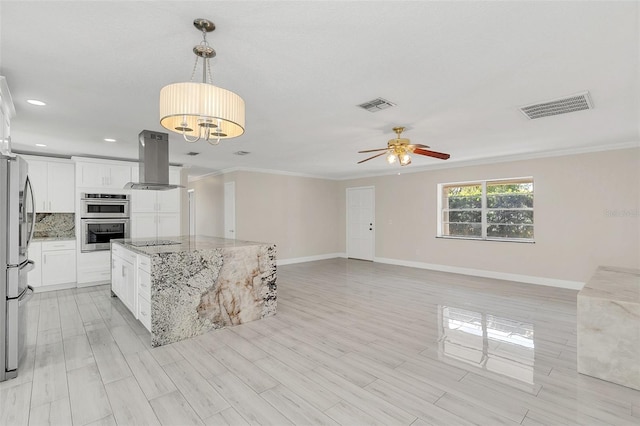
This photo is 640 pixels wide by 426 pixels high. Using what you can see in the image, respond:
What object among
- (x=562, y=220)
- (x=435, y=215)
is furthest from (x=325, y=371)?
(x=435, y=215)

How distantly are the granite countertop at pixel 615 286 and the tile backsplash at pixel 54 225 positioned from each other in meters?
7.65

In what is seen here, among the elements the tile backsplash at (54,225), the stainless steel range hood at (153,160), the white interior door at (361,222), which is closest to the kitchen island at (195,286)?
the stainless steel range hood at (153,160)

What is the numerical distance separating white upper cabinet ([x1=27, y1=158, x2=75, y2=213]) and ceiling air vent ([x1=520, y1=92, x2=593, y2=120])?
7226mm

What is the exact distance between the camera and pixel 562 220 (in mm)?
5328

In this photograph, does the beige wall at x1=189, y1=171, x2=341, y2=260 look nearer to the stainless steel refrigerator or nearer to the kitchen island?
the kitchen island

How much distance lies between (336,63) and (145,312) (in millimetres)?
3070

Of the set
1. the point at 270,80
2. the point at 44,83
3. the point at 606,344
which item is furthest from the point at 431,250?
the point at 44,83

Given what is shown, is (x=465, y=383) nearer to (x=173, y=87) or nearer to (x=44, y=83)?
(x=173, y=87)

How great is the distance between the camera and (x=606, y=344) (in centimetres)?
238

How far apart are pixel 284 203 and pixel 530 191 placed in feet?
17.7

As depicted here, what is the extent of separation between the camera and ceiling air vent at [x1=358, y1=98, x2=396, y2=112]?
2996mm

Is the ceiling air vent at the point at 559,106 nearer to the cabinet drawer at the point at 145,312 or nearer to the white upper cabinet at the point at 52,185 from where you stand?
the cabinet drawer at the point at 145,312

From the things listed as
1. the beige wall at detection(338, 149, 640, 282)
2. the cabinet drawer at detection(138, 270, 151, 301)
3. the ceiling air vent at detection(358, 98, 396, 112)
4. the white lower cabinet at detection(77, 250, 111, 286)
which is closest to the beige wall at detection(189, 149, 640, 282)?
the beige wall at detection(338, 149, 640, 282)

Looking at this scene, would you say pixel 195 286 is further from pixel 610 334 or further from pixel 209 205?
pixel 209 205
